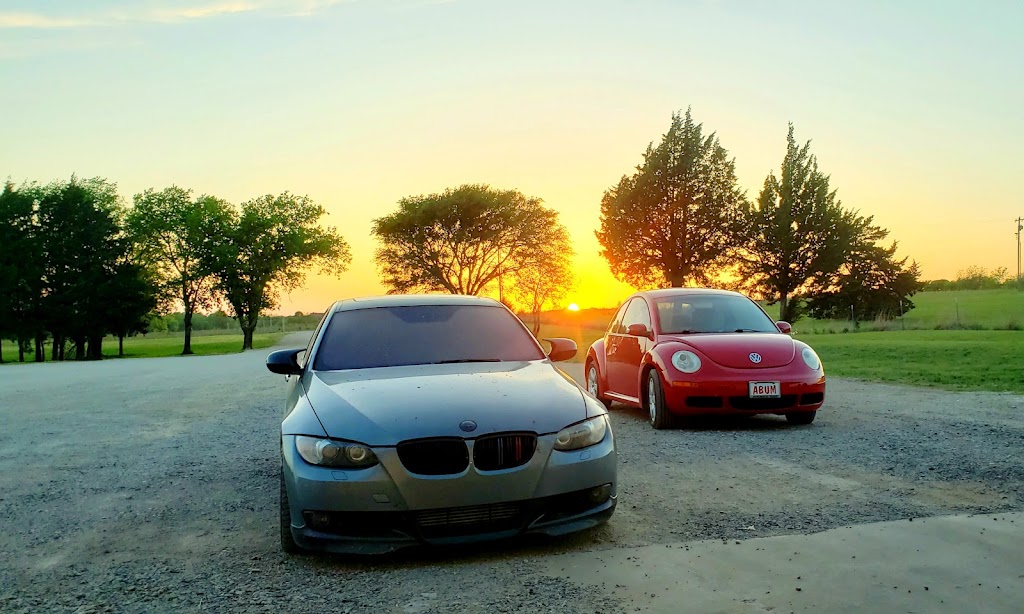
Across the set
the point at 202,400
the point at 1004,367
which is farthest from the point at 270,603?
the point at 1004,367

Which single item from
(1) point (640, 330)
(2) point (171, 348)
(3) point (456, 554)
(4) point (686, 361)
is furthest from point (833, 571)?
(2) point (171, 348)

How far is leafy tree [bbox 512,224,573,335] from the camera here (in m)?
56.4

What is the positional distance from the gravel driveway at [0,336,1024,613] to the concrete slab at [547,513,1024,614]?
0.20 meters

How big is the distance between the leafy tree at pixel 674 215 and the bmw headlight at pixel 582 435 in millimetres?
51884

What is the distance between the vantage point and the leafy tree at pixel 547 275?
5644cm

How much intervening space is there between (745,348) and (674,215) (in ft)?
158

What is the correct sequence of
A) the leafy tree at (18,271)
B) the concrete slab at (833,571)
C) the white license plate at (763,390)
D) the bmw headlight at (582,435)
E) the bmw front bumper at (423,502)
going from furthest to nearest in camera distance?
the leafy tree at (18,271), the white license plate at (763,390), the bmw headlight at (582,435), the bmw front bumper at (423,502), the concrete slab at (833,571)

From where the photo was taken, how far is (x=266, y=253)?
6234 centimetres

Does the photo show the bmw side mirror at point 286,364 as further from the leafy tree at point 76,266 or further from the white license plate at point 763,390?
the leafy tree at point 76,266

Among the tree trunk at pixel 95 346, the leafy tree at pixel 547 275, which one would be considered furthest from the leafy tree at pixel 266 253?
the leafy tree at pixel 547 275

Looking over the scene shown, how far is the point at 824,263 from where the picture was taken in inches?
2196

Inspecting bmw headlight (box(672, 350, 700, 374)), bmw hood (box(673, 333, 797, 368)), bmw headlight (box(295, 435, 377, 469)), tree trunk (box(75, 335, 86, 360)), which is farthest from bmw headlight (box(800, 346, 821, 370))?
tree trunk (box(75, 335, 86, 360))

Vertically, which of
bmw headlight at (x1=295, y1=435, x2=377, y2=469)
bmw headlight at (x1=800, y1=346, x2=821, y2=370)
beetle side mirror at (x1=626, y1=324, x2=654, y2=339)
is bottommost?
bmw headlight at (x1=295, y1=435, x2=377, y2=469)

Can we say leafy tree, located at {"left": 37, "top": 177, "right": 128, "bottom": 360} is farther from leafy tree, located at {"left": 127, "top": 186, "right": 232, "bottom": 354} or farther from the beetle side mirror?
the beetle side mirror
